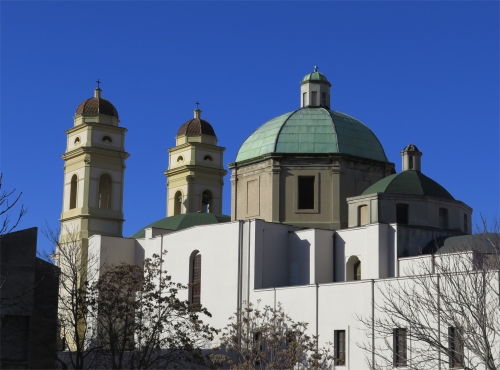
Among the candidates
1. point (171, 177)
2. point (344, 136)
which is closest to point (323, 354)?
point (344, 136)

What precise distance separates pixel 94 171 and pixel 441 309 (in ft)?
112

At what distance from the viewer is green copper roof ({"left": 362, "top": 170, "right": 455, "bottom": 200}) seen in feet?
136

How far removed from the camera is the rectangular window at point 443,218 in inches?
1646

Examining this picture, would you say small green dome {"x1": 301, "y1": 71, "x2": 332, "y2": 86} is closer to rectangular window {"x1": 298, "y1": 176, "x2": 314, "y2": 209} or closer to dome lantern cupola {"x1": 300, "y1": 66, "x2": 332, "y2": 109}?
dome lantern cupola {"x1": 300, "y1": 66, "x2": 332, "y2": 109}

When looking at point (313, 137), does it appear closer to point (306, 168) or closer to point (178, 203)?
point (306, 168)

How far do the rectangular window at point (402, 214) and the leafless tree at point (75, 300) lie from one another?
13534 millimetres

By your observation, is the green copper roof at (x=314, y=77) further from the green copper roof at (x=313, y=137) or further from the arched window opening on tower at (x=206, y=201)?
the arched window opening on tower at (x=206, y=201)

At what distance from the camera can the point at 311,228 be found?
139ft

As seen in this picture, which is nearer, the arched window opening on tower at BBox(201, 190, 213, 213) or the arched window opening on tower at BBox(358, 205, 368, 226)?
the arched window opening on tower at BBox(358, 205, 368, 226)

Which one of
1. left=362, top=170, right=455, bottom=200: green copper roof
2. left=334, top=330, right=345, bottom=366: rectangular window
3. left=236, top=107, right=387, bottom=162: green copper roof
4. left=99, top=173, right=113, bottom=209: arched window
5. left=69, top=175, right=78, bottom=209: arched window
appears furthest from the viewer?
left=99, top=173, right=113, bottom=209: arched window

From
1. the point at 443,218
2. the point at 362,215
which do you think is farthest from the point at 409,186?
the point at 362,215

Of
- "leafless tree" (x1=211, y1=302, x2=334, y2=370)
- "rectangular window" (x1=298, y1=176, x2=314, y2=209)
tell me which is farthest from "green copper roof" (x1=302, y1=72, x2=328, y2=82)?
"leafless tree" (x1=211, y1=302, x2=334, y2=370)

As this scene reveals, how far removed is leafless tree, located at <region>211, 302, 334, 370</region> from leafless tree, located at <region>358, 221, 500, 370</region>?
2.11 m

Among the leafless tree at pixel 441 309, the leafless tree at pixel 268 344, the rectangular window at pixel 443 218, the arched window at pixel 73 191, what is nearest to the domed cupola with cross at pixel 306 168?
the rectangular window at pixel 443 218
